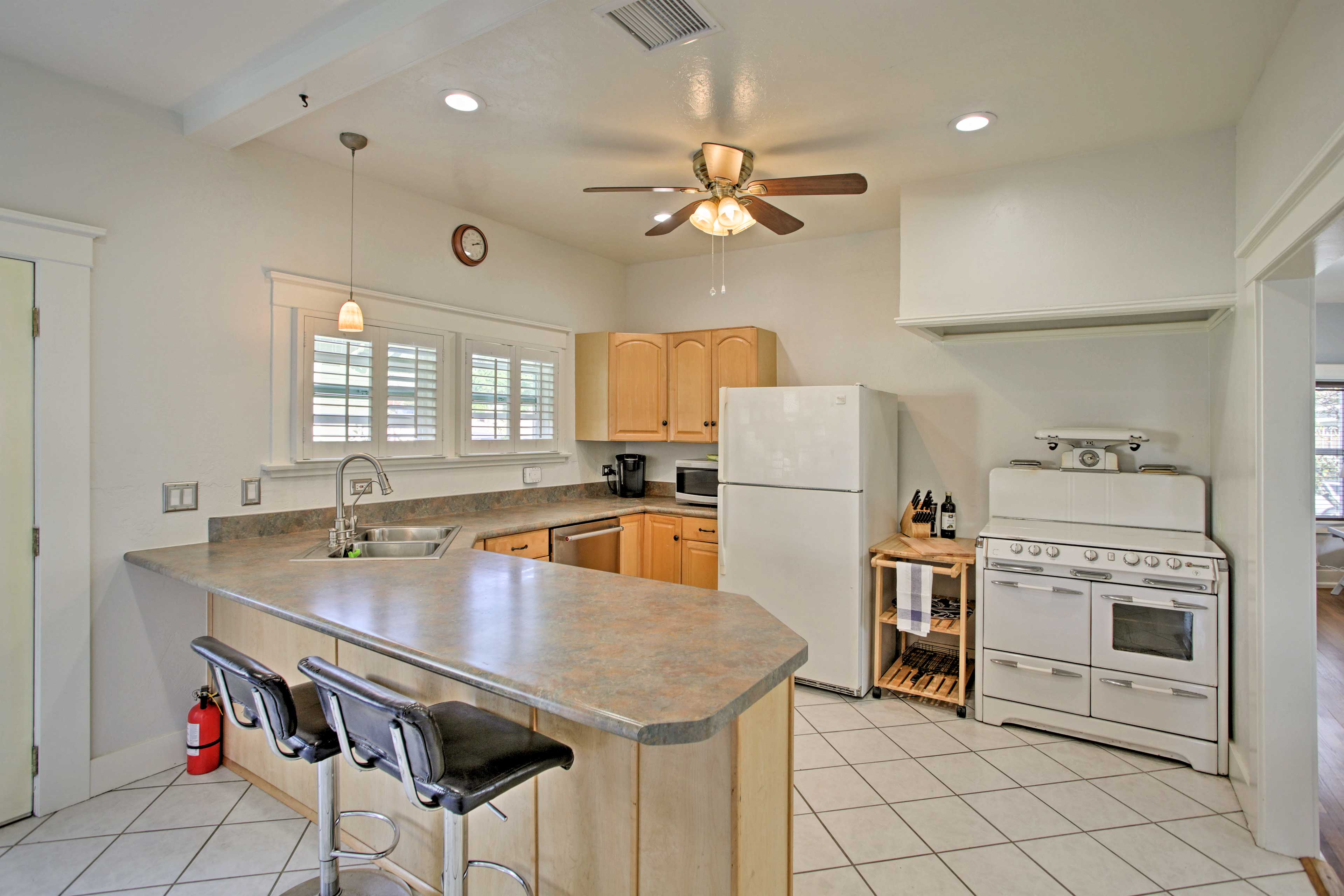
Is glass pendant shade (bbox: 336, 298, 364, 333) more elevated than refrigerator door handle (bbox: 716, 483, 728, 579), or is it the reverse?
glass pendant shade (bbox: 336, 298, 364, 333)

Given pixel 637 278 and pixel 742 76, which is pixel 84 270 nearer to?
pixel 742 76

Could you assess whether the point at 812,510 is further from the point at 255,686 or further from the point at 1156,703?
the point at 255,686

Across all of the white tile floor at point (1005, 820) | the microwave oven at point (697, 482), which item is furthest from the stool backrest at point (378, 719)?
the microwave oven at point (697, 482)

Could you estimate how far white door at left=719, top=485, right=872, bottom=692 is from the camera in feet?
10.9

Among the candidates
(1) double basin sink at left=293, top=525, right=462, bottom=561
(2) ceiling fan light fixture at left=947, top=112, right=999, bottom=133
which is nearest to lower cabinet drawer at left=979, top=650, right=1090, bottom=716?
(2) ceiling fan light fixture at left=947, top=112, right=999, bottom=133

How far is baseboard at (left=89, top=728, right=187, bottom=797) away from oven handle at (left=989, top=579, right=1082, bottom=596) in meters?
3.53

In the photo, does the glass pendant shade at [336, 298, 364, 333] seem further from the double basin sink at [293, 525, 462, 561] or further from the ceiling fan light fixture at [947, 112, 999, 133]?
the ceiling fan light fixture at [947, 112, 999, 133]

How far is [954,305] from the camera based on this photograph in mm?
3117

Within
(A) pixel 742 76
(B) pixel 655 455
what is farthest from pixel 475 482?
(A) pixel 742 76

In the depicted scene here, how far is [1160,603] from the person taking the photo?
2738 mm

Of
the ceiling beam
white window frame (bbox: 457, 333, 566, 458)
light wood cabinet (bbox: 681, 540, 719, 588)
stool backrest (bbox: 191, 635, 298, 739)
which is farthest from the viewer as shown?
light wood cabinet (bbox: 681, 540, 719, 588)

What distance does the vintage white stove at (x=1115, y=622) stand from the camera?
2666 millimetres

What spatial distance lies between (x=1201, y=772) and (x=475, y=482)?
12.0 ft

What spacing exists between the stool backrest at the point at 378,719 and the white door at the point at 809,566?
237cm
